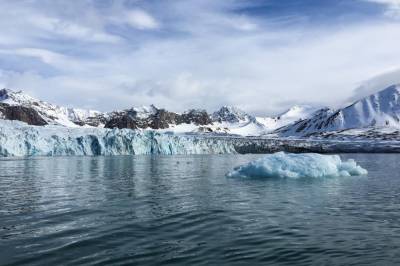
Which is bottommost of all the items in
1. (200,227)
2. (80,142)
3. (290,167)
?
(200,227)

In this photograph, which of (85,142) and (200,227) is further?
(85,142)

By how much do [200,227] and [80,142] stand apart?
93.3 meters

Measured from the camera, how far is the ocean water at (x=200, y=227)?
11.8 metres

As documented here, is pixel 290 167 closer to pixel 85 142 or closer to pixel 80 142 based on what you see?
pixel 80 142

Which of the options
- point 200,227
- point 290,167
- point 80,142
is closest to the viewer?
point 200,227

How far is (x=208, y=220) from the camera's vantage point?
1692cm

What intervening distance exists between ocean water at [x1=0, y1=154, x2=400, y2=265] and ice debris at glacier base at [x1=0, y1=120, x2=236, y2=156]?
6913 cm

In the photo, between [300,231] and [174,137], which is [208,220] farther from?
[174,137]

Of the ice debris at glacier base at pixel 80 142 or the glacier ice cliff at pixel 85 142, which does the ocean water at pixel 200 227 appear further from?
the ice debris at glacier base at pixel 80 142

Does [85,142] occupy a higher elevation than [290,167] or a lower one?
higher

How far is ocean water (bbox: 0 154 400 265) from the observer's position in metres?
11.8

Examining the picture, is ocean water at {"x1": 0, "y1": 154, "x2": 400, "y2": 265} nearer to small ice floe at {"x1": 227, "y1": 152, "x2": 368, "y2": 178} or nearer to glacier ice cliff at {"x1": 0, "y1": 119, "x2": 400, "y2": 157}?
small ice floe at {"x1": 227, "y1": 152, "x2": 368, "y2": 178}

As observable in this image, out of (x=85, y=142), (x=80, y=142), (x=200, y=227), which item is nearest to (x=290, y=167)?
(x=200, y=227)

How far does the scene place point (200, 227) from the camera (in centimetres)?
1564
